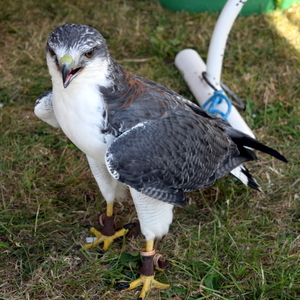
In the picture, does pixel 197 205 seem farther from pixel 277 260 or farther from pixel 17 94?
pixel 17 94

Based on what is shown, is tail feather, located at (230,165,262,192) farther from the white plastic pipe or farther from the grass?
the white plastic pipe

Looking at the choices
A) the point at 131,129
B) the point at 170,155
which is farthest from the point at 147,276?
the point at 131,129

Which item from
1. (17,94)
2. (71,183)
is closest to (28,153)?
(71,183)

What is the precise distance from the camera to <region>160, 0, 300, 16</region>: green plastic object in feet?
21.2

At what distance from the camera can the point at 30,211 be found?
3512mm

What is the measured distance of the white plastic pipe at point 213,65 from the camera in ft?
13.6

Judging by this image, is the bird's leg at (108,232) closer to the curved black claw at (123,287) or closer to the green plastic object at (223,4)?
the curved black claw at (123,287)

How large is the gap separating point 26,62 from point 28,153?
181 centimetres

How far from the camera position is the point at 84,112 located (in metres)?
2.51

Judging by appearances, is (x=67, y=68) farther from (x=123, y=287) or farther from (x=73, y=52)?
(x=123, y=287)

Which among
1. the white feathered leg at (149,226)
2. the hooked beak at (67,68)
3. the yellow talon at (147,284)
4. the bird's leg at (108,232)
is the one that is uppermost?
the hooked beak at (67,68)

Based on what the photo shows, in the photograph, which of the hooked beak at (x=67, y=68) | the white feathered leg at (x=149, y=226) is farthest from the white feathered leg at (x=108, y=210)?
the hooked beak at (x=67, y=68)

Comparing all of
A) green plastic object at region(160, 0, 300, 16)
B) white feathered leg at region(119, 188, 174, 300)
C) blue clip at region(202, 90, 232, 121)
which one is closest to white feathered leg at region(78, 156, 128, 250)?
white feathered leg at region(119, 188, 174, 300)

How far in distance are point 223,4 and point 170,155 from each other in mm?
4495
